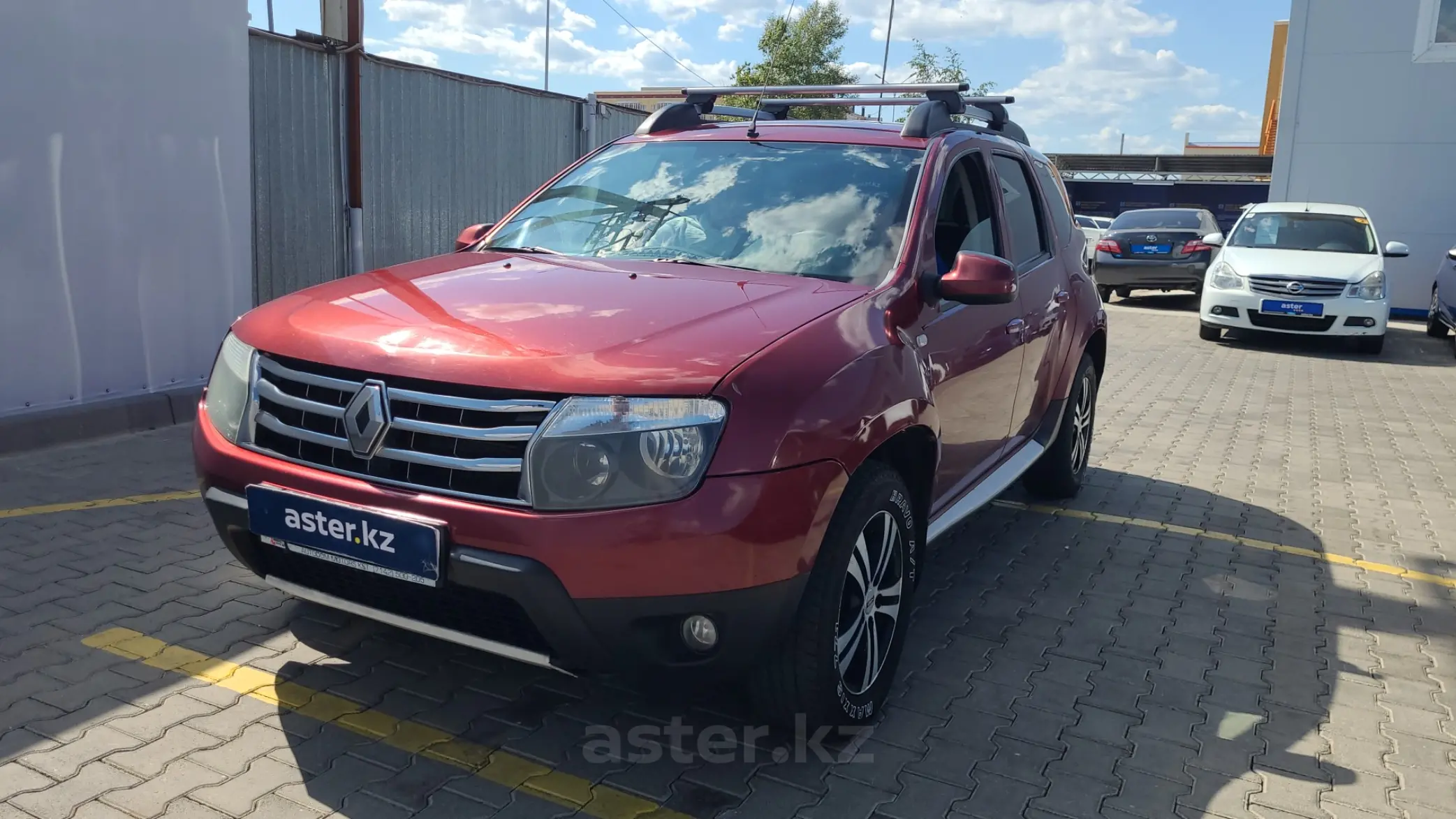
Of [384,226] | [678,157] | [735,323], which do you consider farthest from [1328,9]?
[735,323]

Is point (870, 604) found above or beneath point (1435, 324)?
above

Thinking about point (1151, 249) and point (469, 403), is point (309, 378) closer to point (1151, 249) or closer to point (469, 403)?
point (469, 403)

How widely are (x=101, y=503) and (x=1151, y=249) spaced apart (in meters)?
15.1

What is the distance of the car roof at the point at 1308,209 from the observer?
13.7 m

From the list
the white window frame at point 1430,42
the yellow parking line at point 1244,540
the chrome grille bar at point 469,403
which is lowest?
the yellow parking line at point 1244,540

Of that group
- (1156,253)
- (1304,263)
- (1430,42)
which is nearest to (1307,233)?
(1304,263)

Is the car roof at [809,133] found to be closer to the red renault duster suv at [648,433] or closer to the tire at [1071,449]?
the red renault duster suv at [648,433]

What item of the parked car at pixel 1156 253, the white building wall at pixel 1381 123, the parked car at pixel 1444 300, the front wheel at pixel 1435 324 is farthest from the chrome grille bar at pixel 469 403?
the white building wall at pixel 1381 123

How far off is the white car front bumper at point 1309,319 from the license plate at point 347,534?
39.5ft

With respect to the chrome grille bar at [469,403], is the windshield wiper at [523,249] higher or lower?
higher

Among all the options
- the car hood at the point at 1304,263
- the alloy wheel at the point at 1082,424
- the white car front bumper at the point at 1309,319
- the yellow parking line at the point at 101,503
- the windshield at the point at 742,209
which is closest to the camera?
the windshield at the point at 742,209

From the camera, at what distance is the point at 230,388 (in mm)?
3230

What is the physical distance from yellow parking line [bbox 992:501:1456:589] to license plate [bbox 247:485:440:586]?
3.95 m

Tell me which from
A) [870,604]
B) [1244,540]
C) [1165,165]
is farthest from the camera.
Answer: [1165,165]
